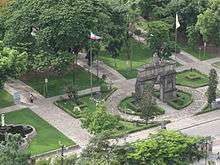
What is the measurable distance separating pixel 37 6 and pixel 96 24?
30.0 feet

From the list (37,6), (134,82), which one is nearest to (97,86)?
(134,82)

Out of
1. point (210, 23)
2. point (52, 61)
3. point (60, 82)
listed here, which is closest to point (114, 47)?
point (60, 82)

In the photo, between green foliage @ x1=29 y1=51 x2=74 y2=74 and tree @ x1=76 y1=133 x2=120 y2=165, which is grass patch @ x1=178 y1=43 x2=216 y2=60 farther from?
tree @ x1=76 y1=133 x2=120 y2=165

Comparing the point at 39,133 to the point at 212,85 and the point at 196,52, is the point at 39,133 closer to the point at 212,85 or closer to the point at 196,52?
the point at 212,85

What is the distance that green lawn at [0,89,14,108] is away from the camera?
10838 cm

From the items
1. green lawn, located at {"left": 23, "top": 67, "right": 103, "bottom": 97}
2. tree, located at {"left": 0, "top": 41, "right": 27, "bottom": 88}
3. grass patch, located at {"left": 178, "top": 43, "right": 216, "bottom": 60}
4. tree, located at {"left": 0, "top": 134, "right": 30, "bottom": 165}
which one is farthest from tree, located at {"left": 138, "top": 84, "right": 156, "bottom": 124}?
grass patch, located at {"left": 178, "top": 43, "right": 216, "bottom": 60}

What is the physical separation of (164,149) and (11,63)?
89.3ft

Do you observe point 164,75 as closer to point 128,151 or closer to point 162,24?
point 162,24

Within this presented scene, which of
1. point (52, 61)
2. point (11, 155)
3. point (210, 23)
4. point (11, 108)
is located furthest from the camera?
point (210, 23)

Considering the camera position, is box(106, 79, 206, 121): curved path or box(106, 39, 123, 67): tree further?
box(106, 39, 123, 67): tree

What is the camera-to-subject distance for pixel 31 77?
387 feet

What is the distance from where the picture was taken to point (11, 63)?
4021 inches

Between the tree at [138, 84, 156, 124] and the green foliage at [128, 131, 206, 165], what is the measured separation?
12.2 m

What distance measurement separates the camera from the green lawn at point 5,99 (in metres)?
108
